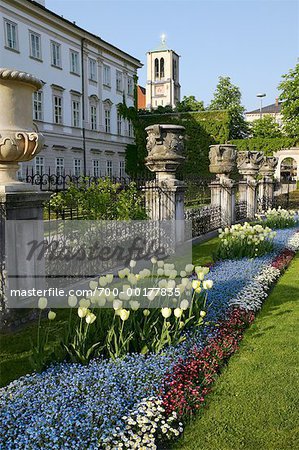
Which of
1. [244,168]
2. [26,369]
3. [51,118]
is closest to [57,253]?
[26,369]

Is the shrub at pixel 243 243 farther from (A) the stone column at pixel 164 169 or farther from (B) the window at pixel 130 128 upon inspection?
(B) the window at pixel 130 128

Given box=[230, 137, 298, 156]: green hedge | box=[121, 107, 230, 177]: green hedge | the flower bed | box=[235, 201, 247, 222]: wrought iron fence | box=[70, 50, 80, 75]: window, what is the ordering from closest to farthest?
the flower bed
box=[235, 201, 247, 222]: wrought iron fence
box=[70, 50, 80, 75]: window
box=[121, 107, 230, 177]: green hedge
box=[230, 137, 298, 156]: green hedge

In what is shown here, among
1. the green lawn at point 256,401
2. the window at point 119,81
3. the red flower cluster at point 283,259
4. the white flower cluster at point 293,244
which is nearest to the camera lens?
the green lawn at point 256,401

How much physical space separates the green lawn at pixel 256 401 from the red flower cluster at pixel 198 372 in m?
0.09

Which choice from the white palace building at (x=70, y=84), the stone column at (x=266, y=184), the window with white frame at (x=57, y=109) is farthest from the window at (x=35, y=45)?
the stone column at (x=266, y=184)

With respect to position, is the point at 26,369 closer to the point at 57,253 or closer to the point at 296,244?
the point at 57,253

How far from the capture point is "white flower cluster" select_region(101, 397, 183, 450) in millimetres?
2938

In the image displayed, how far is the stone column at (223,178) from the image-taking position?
46.0 feet

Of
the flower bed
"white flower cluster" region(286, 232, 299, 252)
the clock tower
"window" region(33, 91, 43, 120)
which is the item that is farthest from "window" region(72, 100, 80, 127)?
the clock tower

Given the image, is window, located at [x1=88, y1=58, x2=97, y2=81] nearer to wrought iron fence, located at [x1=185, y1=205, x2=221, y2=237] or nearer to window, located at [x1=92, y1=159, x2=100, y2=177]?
window, located at [x1=92, y1=159, x2=100, y2=177]

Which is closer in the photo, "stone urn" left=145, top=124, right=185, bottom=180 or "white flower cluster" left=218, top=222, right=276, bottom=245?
"white flower cluster" left=218, top=222, right=276, bottom=245

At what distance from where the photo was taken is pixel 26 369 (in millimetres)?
4176

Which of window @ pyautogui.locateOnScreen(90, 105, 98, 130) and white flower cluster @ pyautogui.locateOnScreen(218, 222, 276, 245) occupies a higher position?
window @ pyautogui.locateOnScreen(90, 105, 98, 130)

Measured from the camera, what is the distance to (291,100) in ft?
102
